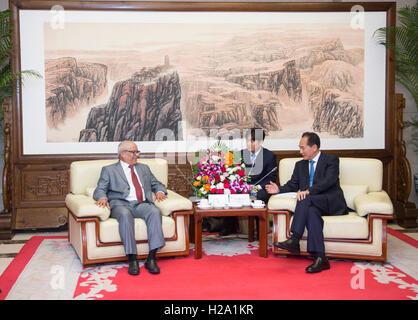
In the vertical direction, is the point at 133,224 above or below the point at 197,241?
above

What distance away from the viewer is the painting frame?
21.7 ft

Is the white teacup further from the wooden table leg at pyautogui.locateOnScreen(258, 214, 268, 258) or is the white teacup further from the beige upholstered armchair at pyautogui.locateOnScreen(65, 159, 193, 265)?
the wooden table leg at pyautogui.locateOnScreen(258, 214, 268, 258)

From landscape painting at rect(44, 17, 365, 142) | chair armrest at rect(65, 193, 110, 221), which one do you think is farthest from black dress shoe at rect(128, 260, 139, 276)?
landscape painting at rect(44, 17, 365, 142)

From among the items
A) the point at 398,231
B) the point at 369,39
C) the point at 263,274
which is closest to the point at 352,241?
the point at 263,274

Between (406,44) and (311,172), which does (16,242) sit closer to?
(311,172)

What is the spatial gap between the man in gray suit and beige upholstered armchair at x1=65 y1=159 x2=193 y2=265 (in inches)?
4.5

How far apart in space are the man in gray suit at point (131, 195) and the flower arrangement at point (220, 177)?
465 millimetres

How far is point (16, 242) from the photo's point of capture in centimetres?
618

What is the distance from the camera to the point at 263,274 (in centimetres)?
467

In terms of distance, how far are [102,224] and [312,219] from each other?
84.6 inches

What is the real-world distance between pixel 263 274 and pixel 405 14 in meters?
4.47

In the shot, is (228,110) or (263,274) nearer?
(263,274)

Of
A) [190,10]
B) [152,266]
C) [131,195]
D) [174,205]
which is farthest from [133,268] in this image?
[190,10]

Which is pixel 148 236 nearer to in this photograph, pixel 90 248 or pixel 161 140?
pixel 90 248
